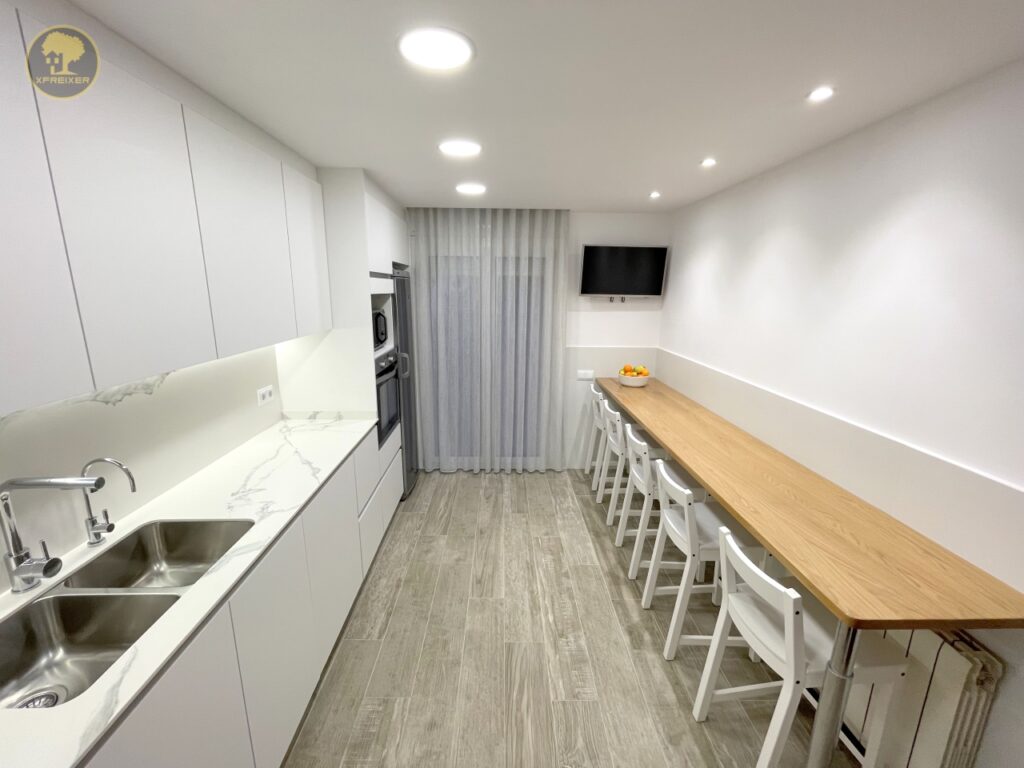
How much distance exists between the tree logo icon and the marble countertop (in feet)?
4.24

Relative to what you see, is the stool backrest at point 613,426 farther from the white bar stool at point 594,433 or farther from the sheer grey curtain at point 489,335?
the sheer grey curtain at point 489,335

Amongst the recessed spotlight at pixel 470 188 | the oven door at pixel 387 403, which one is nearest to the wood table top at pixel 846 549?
the oven door at pixel 387 403

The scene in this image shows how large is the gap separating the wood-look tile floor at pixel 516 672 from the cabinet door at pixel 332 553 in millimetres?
193

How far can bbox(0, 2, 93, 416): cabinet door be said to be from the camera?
0.86 meters

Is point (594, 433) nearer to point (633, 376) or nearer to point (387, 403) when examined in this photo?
point (633, 376)

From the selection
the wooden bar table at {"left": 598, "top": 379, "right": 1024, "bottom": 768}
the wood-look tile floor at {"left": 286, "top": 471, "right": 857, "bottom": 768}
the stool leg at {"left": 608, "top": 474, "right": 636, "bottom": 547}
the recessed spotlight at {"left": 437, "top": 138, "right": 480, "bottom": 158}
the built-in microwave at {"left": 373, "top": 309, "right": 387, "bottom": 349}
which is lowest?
the wood-look tile floor at {"left": 286, "top": 471, "right": 857, "bottom": 768}

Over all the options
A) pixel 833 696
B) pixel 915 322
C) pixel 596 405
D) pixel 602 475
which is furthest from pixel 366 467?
pixel 915 322

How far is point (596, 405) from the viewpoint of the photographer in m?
3.67

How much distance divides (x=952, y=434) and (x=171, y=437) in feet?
9.86

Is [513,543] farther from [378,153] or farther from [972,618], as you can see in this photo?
[378,153]

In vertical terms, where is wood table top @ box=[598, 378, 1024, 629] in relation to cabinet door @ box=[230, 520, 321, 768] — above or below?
above

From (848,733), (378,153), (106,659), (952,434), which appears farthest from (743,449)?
(106,659)

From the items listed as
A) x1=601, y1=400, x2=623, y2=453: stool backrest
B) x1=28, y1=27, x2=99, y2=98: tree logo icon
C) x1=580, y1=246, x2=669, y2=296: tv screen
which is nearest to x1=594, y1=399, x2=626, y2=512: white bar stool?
x1=601, y1=400, x2=623, y2=453: stool backrest

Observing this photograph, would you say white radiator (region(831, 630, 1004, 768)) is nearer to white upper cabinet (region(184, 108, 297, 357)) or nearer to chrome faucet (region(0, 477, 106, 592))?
chrome faucet (region(0, 477, 106, 592))
